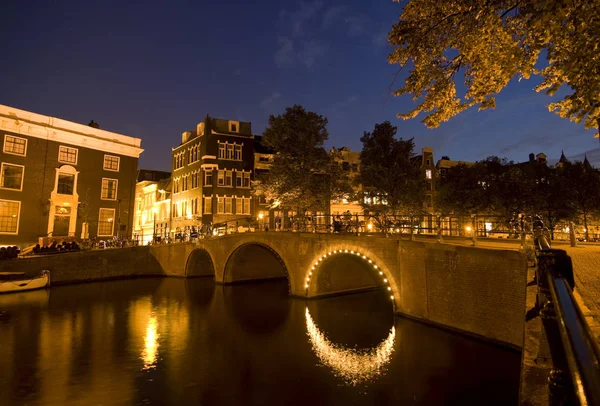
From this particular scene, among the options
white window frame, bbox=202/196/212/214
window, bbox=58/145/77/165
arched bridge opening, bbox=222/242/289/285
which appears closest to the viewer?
arched bridge opening, bbox=222/242/289/285

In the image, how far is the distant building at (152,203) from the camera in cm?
5403

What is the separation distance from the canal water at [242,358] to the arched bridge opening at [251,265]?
8236 mm

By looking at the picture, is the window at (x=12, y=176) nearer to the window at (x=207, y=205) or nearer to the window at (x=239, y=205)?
the window at (x=207, y=205)

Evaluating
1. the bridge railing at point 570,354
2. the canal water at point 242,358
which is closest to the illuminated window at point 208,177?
the canal water at point 242,358

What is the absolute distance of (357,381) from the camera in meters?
→ 11.5

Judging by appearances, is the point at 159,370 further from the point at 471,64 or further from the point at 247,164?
the point at 247,164

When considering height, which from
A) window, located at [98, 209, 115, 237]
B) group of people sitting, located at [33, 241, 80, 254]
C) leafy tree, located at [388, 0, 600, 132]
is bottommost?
group of people sitting, located at [33, 241, 80, 254]

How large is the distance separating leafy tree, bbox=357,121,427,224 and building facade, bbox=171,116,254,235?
16991 mm

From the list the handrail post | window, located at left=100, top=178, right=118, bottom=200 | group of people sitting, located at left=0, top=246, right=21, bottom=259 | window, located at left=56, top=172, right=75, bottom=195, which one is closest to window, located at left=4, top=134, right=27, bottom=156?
window, located at left=56, top=172, right=75, bottom=195

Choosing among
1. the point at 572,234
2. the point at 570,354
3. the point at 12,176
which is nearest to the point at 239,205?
the point at 12,176

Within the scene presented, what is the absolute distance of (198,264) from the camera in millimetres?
36000

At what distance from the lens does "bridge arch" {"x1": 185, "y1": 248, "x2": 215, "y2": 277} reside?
115 feet

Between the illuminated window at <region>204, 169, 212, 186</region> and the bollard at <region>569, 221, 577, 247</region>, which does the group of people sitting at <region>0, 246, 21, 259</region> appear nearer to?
the illuminated window at <region>204, 169, 212, 186</region>

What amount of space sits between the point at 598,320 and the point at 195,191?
43.6 meters
